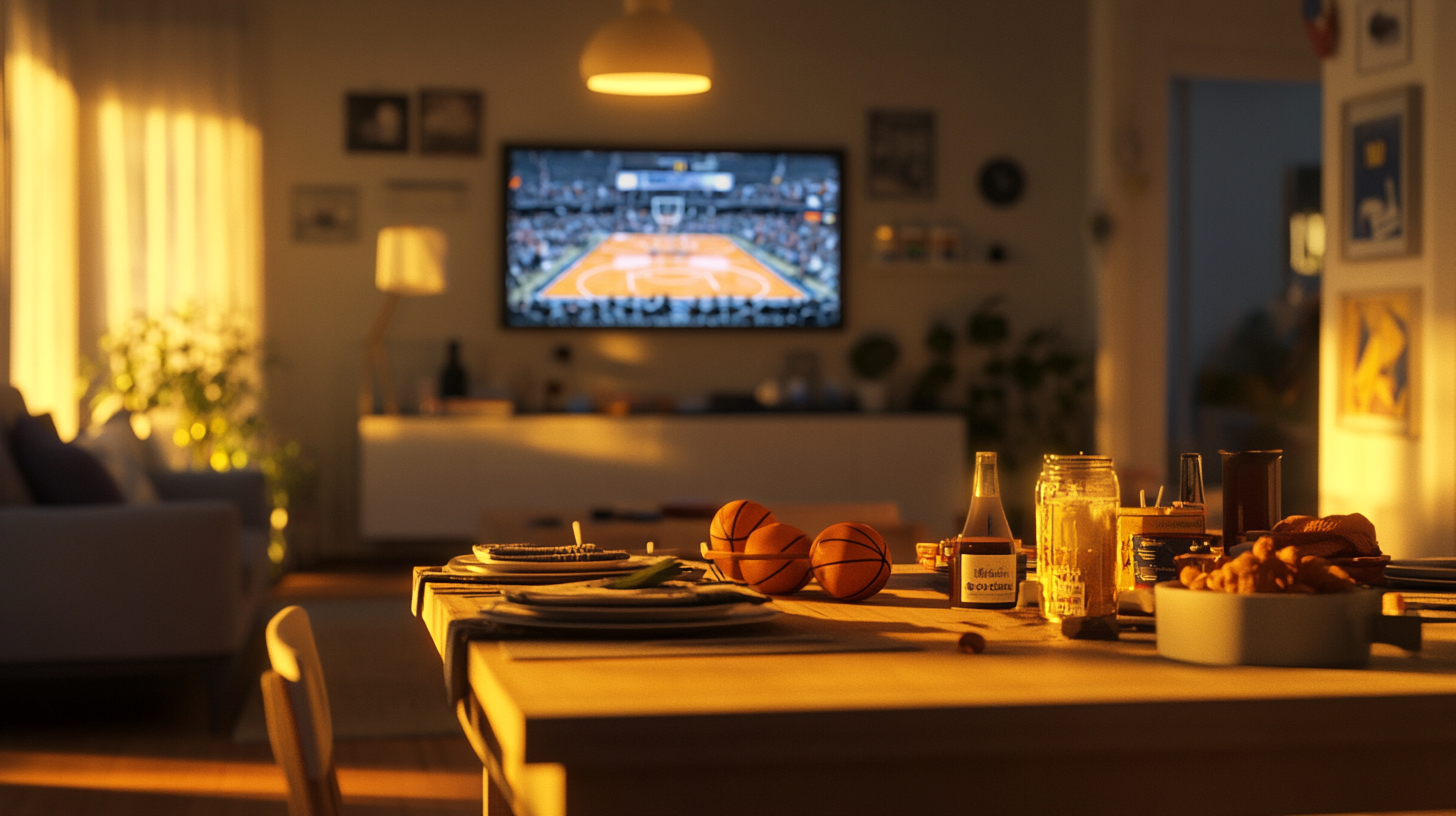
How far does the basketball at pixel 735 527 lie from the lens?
1.52 meters

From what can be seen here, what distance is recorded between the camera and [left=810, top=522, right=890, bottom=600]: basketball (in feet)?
4.63

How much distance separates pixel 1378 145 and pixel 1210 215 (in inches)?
108

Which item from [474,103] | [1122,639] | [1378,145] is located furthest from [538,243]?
[1122,639]

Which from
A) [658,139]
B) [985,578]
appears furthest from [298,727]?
[658,139]

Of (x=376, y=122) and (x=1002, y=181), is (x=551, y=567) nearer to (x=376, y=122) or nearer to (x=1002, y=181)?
(x=376, y=122)

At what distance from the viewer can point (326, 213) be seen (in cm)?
639

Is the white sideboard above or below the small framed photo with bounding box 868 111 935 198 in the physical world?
below

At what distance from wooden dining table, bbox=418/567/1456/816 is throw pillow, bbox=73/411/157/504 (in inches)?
125

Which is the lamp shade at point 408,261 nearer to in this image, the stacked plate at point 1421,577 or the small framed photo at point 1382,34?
the small framed photo at point 1382,34

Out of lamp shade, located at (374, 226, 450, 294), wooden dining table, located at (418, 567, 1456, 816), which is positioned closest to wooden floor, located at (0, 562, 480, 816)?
wooden dining table, located at (418, 567, 1456, 816)

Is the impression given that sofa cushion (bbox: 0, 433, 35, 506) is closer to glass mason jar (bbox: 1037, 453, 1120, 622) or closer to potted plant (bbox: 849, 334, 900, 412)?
glass mason jar (bbox: 1037, 453, 1120, 622)

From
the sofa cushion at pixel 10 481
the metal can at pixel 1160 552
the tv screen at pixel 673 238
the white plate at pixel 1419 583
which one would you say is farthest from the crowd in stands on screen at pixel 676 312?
the metal can at pixel 1160 552

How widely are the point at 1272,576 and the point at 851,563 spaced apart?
437mm

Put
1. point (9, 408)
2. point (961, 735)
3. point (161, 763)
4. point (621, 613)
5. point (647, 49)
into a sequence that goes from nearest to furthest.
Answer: point (961, 735), point (621, 613), point (647, 49), point (161, 763), point (9, 408)
